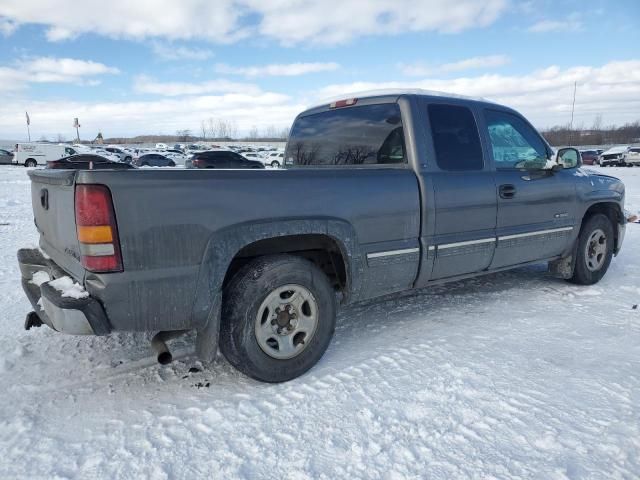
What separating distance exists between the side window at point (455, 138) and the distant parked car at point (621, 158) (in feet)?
131

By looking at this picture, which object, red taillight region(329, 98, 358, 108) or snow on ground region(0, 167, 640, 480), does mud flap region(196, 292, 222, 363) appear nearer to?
snow on ground region(0, 167, 640, 480)

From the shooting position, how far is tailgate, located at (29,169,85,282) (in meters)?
2.54

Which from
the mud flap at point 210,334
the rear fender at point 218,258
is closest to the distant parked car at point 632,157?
the rear fender at point 218,258

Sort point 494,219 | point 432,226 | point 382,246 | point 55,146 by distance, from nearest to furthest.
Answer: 1. point 382,246
2. point 432,226
3. point 494,219
4. point 55,146

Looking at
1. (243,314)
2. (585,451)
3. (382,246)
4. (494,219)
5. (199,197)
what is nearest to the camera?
(585,451)

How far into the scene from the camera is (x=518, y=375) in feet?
10.2

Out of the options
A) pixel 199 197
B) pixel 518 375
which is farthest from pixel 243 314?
pixel 518 375

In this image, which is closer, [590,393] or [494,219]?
[590,393]

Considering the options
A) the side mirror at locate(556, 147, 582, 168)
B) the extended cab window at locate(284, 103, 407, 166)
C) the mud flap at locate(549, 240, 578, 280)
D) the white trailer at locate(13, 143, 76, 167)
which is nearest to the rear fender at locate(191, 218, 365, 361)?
the extended cab window at locate(284, 103, 407, 166)

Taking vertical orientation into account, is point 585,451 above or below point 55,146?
below

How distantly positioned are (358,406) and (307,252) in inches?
45.1

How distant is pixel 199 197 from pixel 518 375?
2.35 meters

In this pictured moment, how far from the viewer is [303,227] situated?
297 cm

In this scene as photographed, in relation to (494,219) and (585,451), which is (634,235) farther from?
(585,451)
